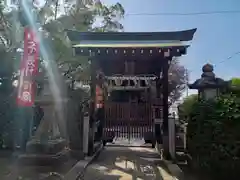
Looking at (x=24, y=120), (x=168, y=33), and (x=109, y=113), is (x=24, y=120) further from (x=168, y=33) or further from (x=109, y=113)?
(x=168, y=33)

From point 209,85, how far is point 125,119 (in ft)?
14.3

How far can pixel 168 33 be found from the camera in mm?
9852

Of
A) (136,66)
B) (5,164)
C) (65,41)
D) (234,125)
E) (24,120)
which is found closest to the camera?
(234,125)

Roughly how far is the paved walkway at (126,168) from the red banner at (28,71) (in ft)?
8.21

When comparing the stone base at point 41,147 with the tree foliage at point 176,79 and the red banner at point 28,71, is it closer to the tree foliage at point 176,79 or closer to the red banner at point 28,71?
the red banner at point 28,71

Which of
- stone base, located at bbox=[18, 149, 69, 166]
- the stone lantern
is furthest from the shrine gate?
stone base, located at bbox=[18, 149, 69, 166]

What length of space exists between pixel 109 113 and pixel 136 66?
2531 mm

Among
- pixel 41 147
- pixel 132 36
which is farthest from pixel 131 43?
pixel 41 147

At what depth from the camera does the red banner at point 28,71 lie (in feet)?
22.7

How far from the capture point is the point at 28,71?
711cm

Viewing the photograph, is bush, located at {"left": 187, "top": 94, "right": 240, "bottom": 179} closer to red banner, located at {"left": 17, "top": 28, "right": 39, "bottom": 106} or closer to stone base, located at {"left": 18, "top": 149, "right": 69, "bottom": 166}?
stone base, located at {"left": 18, "top": 149, "right": 69, "bottom": 166}

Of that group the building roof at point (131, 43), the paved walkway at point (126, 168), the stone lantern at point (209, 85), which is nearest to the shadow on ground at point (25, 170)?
the paved walkway at point (126, 168)

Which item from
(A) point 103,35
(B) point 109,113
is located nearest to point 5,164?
(B) point 109,113

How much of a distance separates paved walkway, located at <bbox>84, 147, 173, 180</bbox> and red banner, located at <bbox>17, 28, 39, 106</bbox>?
2502 millimetres
